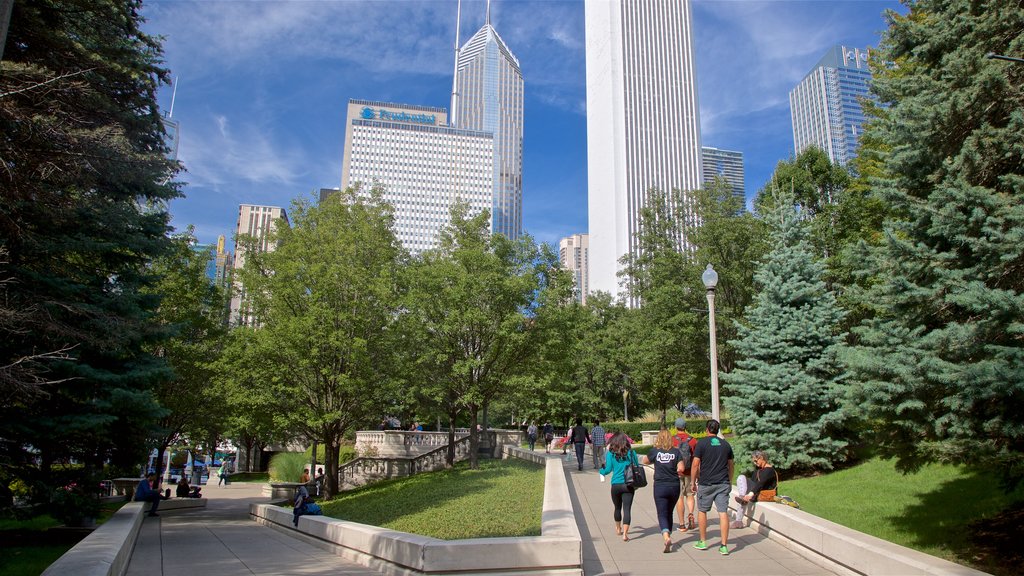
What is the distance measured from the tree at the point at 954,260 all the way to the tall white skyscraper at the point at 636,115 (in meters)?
116

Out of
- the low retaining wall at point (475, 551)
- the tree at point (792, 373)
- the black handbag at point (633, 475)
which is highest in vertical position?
the tree at point (792, 373)

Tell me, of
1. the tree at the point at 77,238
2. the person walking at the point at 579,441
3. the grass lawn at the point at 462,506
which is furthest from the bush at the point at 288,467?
the tree at the point at 77,238

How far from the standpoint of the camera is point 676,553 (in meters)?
8.49

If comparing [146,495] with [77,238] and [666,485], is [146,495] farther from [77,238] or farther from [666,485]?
[666,485]

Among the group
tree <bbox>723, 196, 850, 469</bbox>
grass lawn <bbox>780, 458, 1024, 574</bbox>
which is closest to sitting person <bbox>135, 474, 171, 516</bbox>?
tree <bbox>723, 196, 850, 469</bbox>

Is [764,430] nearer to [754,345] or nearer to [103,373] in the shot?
[754,345]

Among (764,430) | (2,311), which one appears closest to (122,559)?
(2,311)

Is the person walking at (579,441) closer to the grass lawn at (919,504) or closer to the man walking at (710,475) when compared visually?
the grass lawn at (919,504)

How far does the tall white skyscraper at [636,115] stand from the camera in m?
127

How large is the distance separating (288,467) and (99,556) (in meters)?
26.3

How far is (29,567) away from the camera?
33.5ft

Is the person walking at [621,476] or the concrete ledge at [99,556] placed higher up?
the person walking at [621,476]

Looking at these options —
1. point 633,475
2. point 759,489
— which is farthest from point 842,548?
point 759,489

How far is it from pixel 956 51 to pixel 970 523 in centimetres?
655
